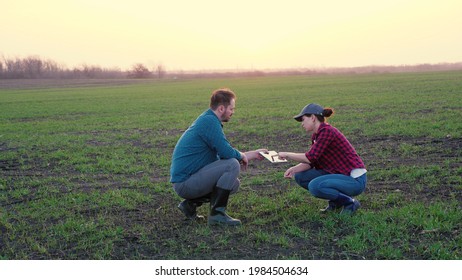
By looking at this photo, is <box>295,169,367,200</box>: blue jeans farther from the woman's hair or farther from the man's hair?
the man's hair

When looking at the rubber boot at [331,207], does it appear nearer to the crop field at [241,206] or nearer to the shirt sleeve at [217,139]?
the crop field at [241,206]

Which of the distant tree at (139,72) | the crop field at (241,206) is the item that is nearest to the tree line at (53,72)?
the distant tree at (139,72)

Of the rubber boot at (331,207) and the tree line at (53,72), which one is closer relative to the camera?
the rubber boot at (331,207)

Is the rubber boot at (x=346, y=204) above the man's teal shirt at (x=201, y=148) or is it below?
below

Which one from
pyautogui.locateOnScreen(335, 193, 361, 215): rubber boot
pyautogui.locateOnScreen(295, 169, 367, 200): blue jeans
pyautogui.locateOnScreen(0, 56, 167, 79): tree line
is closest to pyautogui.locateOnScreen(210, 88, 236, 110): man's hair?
pyautogui.locateOnScreen(295, 169, 367, 200): blue jeans

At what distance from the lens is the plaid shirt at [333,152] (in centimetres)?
593

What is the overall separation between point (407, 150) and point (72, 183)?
6.94 meters

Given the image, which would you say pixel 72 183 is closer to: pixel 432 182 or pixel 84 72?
pixel 432 182

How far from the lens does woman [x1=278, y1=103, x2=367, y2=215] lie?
5945 millimetres

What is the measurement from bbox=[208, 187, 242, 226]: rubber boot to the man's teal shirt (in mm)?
400

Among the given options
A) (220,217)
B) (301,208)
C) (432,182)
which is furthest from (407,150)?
(220,217)

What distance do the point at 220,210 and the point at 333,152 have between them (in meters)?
1.59

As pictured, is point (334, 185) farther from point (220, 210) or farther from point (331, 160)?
point (220, 210)

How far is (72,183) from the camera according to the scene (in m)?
8.96
